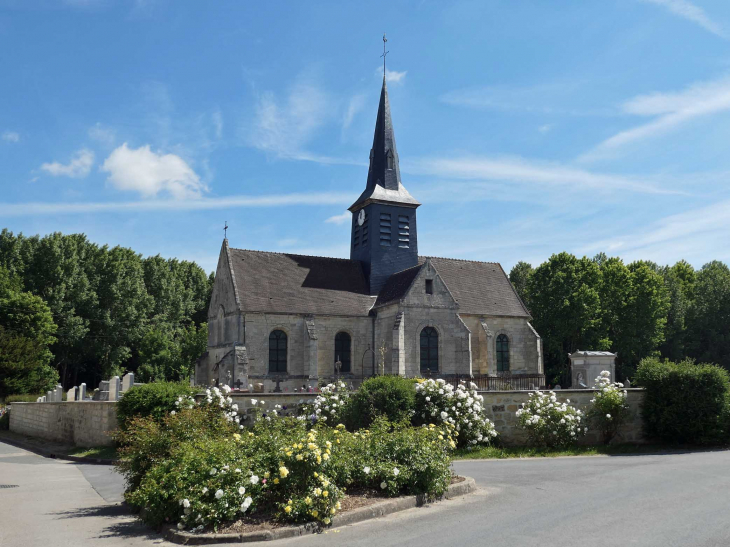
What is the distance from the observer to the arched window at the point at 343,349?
31.7 meters

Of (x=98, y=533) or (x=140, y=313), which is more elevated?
(x=140, y=313)

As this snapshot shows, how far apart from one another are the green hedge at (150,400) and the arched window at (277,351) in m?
13.4

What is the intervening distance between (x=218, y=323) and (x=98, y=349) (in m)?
22.4

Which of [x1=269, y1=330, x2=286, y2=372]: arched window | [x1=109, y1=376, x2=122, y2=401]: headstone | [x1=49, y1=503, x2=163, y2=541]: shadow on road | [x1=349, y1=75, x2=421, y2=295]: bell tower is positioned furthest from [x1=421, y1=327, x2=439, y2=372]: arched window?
[x1=49, y1=503, x2=163, y2=541]: shadow on road

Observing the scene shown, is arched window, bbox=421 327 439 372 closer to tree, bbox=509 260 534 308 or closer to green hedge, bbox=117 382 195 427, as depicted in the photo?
green hedge, bbox=117 382 195 427

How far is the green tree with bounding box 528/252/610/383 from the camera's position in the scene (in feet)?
144

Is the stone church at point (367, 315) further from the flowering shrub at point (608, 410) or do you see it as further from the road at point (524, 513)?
the road at point (524, 513)

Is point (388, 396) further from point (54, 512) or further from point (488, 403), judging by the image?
point (54, 512)

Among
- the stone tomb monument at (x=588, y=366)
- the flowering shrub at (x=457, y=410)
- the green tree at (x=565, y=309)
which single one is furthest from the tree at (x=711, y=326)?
the flowering shrub at (x=457, y=410)

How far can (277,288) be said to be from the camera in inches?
1242

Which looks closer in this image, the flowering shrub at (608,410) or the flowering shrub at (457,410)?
the flowering shrub at (457,410)

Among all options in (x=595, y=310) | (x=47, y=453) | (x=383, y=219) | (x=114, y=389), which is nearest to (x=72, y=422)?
(x=47, y=453)

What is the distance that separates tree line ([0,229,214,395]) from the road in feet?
111

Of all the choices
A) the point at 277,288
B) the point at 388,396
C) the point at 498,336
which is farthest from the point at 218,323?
the point at 388,396
